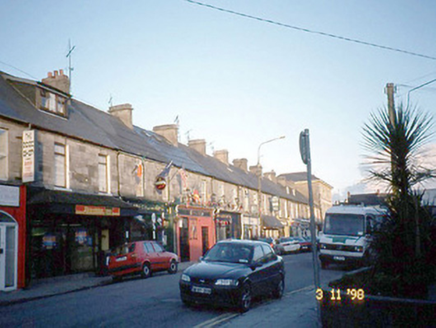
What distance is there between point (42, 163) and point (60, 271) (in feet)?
15.6

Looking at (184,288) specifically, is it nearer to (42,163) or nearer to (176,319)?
(176,319)

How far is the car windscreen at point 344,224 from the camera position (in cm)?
1986

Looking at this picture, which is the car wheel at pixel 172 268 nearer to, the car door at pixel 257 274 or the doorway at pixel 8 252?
the doorway at pixel 8 252

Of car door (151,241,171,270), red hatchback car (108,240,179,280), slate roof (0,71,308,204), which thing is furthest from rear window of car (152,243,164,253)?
slate roof (0,71,308,204)

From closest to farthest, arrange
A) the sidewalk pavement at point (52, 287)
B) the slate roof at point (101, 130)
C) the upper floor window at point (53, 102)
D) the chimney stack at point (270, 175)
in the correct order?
the sidewalk pavement at point (52, 287) → the slate roof at point (101, 130) → the upper floor window at point (53, 102) → the chimney stack at point (270, 175)

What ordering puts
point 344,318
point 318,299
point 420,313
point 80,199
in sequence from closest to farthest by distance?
point 420,313
point 344,318
point 318,299
point 80,199

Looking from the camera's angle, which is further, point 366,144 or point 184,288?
point 184,288

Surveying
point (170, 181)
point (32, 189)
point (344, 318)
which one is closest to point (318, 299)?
point (344, 318)

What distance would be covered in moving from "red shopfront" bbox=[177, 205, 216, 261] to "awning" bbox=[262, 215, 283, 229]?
1173cm

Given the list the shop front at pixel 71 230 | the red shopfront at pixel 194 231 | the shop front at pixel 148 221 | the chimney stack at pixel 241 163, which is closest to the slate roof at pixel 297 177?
the chimney stack at pixel 241 163

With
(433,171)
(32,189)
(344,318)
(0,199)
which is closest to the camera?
(344,318)

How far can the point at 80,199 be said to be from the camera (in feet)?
62.4

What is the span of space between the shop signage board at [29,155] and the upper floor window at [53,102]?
3.62 metres

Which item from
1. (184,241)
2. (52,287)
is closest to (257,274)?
(52,287)
